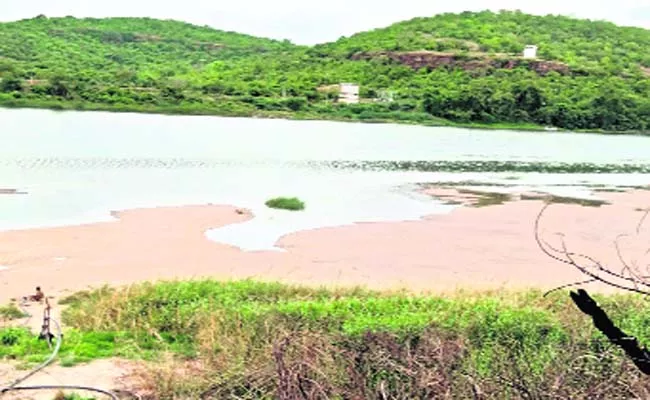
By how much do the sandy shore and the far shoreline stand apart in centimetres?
5249

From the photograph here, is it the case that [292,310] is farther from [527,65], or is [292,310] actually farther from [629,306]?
[527,65]

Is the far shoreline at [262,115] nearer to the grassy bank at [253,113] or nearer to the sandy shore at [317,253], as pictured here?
the grassy bank at [253,113]

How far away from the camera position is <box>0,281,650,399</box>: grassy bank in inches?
253

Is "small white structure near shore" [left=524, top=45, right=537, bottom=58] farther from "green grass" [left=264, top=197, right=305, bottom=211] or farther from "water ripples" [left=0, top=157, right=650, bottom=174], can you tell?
"green grass" [left=264, top=197, right=305, bottom=211]

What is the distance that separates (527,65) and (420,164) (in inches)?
2069

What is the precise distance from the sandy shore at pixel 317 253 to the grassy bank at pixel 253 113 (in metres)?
52.7

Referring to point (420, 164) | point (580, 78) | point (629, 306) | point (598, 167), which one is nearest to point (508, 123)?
point (580, 78)

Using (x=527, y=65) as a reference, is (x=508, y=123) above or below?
below

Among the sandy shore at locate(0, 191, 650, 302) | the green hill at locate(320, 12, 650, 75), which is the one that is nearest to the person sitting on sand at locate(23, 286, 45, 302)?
the sandy shore at locate(0, 191, 650, 302)

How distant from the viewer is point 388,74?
10031 cm

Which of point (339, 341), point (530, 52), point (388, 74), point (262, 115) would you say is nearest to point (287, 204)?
point (339, 341)

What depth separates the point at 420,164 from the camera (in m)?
51.8

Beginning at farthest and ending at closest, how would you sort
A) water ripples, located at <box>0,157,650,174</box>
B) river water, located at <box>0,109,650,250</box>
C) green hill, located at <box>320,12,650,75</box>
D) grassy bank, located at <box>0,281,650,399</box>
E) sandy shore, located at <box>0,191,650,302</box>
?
1. green hill, located at <box>320,12,650,75</box>
2. water ripples, located at <box>0,157,650,174</box>
3. river water, located at <box>0,109,650,250</box>
4. sandy shore, located at <box>0,191,650,302</box>
5. grassy bank, located at <box>0,281,650,399</box>

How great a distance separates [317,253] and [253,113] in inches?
2479
